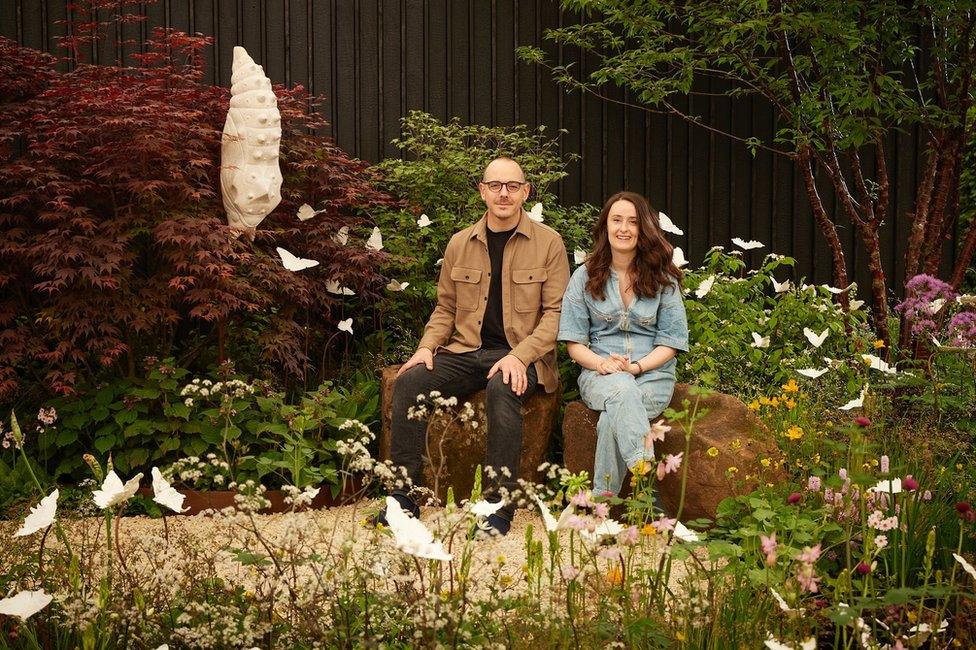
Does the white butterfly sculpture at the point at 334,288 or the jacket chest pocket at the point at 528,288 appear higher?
the jacket chest pocket at the point at 528,288

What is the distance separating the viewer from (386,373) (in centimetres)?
473

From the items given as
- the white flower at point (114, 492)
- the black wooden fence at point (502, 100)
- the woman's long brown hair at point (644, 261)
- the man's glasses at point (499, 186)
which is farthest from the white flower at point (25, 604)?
the black wooden fence at point (502, 100)

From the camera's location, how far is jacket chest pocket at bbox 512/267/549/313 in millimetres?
4531

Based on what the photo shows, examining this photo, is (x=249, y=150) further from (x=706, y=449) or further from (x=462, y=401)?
(x=706, y=449)

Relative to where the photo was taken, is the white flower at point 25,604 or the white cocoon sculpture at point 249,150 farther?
the white cocoon sculpture at point 249,150

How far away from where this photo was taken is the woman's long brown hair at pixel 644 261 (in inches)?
170

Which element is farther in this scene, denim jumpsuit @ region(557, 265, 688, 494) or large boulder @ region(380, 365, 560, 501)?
large boulder @ region(380, 365, 560, 501)

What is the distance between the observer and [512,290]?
4.55 m

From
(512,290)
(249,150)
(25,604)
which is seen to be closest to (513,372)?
(512,290)

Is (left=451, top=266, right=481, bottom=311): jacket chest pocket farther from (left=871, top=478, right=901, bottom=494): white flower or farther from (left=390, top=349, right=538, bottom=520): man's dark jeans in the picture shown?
(left=871, top=478, right=901, bottom=494): white flower

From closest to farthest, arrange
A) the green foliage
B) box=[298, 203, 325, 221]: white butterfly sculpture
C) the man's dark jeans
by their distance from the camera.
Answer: the man's dark jeans → the green foliage → box=[298, 203, 325, 221]: white butterfly sculpture

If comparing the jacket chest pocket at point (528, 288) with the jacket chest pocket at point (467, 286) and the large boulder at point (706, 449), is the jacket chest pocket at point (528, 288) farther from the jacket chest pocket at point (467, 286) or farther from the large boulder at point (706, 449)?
the large boulder at point (706, 449)

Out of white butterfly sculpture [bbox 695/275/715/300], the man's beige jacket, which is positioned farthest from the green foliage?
the man's beige jacket

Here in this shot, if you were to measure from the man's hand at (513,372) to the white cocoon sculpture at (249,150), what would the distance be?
5.14ft
